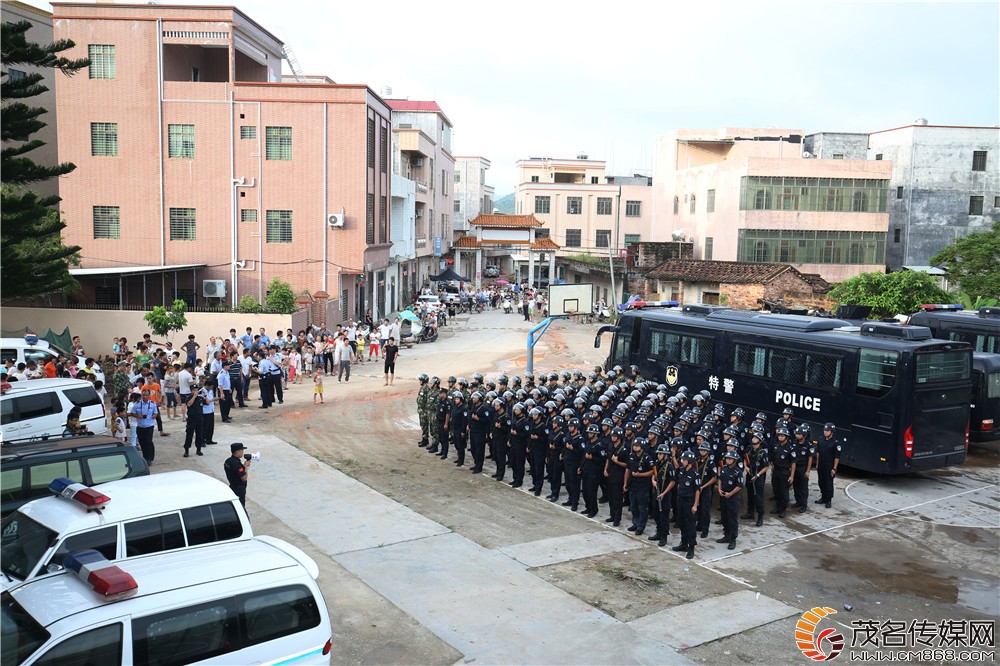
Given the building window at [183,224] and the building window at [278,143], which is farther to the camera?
the building window at [278,143]

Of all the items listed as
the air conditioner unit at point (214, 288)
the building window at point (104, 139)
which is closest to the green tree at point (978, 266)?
the air conditioner unit at point (214, 288)

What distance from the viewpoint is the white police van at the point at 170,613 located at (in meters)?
5.88

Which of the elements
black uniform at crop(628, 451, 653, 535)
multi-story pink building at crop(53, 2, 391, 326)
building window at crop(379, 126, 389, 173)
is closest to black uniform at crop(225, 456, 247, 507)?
black uniform at crop(628, 451, 653, 535)

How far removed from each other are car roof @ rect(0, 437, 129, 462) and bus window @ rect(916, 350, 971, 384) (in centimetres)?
1295

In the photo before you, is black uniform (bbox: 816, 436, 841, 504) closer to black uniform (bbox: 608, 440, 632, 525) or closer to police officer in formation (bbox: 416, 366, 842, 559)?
police officer in formation (bbox: 416, 366, 842, 559)

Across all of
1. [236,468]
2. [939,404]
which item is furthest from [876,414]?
[236,468]

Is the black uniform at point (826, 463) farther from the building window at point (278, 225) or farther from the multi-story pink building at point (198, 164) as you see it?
the building window at point (278, 225)

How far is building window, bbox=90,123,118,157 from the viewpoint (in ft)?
106

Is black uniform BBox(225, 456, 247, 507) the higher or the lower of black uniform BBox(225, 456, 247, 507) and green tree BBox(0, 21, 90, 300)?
the lower

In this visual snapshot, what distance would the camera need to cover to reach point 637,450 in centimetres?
1218

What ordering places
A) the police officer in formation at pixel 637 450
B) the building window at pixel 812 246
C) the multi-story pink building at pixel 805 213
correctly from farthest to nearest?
the building window at pixel 812 246, the multi-story pink building at pixel 805 213, the police officer in formation at pixel 637 450

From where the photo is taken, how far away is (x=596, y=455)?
13.2m

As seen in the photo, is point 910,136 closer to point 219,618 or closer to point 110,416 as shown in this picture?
point 110,416

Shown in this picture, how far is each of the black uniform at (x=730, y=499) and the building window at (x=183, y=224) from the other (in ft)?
88.1
